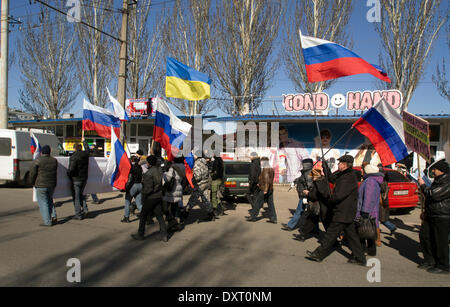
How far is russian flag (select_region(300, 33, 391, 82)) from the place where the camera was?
6.23m

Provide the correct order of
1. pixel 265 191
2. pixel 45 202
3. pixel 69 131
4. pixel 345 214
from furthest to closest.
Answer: pixel 69 131, pixel 265 191, pixel 45 202, pixel 345 214

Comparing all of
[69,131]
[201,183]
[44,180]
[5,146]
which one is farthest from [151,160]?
[69,131]

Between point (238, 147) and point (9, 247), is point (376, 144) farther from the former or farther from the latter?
point (238, 147)

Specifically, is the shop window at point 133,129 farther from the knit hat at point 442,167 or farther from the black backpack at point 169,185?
the knit hat at point 442,167

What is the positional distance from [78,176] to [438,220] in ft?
25.9

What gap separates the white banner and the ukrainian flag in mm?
2970

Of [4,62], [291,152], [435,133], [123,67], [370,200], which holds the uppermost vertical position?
[4,62]

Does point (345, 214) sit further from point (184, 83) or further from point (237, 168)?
point (237, 168)

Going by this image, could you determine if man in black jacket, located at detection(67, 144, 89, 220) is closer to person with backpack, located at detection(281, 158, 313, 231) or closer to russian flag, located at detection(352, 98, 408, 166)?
person with backpack, located at detection(281, 158, 313, 231)

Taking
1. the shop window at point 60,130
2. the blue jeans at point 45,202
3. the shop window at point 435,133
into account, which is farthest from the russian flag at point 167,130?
the shop window at point 60,130

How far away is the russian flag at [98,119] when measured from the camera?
8703 mm

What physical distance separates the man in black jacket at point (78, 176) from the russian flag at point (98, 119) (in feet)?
3.73

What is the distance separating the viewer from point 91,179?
8.38m

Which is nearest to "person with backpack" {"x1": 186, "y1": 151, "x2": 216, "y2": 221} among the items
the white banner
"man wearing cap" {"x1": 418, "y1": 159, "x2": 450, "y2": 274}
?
the white banner
